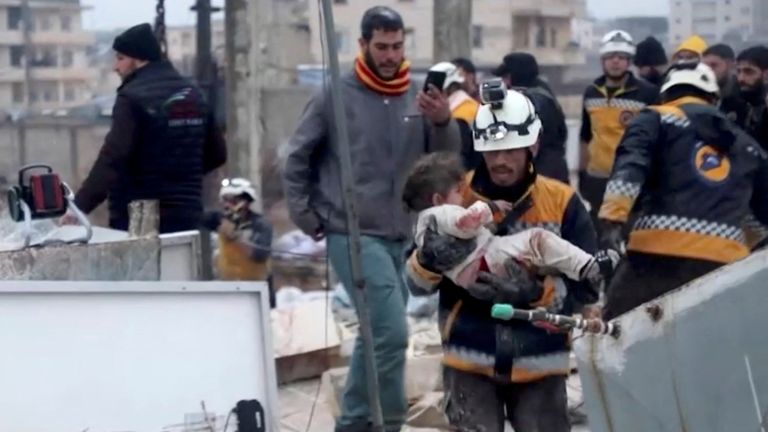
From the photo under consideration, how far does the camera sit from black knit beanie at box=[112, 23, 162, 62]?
7902 mm

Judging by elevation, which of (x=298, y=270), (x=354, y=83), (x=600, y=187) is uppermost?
(x=354, y=83)

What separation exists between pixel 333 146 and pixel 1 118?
73.6 ft

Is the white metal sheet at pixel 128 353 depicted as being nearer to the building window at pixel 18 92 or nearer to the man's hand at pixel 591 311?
the man's hand at pixel 591 311

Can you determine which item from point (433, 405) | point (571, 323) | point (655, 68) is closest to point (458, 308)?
point (571, 323)

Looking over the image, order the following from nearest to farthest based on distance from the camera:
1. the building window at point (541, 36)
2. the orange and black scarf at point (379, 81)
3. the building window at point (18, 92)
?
the orange and black scarf at point (379, 81) → the building window at point (18, 92) → the building window at point (541, 36)

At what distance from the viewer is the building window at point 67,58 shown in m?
35.3

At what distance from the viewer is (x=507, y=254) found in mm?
5496

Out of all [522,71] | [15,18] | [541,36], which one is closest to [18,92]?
[15,18]

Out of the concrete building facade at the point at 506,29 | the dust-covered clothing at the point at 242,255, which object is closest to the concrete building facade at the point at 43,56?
the concrete building facade at the point at 506,29

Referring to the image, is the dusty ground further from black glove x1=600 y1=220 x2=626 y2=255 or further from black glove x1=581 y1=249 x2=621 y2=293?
black glove x1=581 y1=249 x2=621 y2=293

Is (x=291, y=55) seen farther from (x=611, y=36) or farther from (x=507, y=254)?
(x=507, y=254)

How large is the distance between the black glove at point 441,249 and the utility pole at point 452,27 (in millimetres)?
10833

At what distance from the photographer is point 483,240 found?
18.1ft

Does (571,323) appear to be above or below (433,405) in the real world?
above
